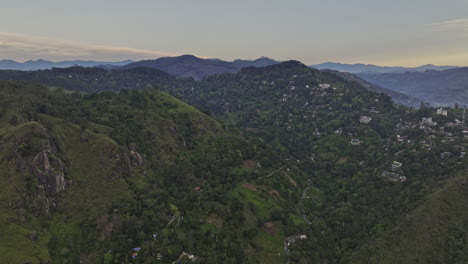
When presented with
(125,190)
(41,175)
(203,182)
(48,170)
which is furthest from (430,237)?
(41,175)

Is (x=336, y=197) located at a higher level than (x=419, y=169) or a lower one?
lower

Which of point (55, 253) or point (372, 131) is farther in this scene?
point (372, 131)

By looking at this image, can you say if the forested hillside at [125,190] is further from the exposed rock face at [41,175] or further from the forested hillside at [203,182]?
the forested hillside at [203,182]

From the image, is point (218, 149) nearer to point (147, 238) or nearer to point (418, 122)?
point (147, 238)

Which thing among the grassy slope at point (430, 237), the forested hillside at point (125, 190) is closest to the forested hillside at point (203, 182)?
the forested hillside at point (125, 190)

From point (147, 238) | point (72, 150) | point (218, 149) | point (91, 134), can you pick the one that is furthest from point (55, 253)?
point (218, 149)

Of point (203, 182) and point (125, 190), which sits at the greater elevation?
point (125, 190)

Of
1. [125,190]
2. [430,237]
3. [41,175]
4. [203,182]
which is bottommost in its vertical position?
[430,237]

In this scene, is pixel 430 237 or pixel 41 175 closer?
pixel 41 175

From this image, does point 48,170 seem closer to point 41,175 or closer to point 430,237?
point 41,175
